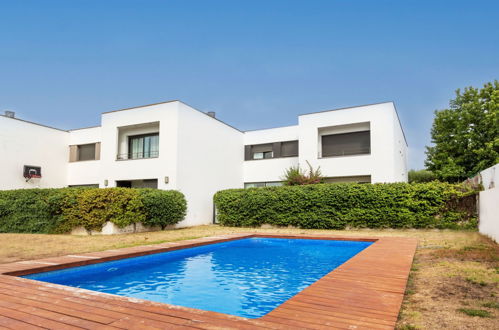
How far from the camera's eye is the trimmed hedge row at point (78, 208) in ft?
42.4

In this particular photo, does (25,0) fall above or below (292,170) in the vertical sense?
above

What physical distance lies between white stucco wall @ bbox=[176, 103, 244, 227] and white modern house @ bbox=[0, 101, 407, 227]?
0.05 m

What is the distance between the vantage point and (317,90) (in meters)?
23.2

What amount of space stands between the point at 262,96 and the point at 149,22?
10489 millimetres

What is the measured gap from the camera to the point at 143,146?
18344mm

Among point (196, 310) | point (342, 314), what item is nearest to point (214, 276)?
point (196, 310)

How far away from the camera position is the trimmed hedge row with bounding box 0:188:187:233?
12.9 metres

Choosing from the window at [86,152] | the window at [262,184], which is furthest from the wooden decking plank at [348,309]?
the window at [86,152]

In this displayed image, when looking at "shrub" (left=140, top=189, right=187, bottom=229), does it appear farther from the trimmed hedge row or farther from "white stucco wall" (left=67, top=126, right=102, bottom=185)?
"white stucco wall" (left=67, top=126, right=102, bottom=185)

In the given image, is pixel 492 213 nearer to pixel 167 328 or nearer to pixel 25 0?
pixel 167 328

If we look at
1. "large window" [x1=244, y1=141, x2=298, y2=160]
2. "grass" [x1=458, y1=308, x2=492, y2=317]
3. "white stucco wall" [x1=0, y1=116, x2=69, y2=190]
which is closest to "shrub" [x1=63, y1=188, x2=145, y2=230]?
Answer: "white stucco wall" [x1=0, y1=116, x2=69, y2=190]

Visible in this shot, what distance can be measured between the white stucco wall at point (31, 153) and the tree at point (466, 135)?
27.1 m

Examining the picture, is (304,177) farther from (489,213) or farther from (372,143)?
(489,213)

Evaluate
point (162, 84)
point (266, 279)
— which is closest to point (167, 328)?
point (266, 279)
